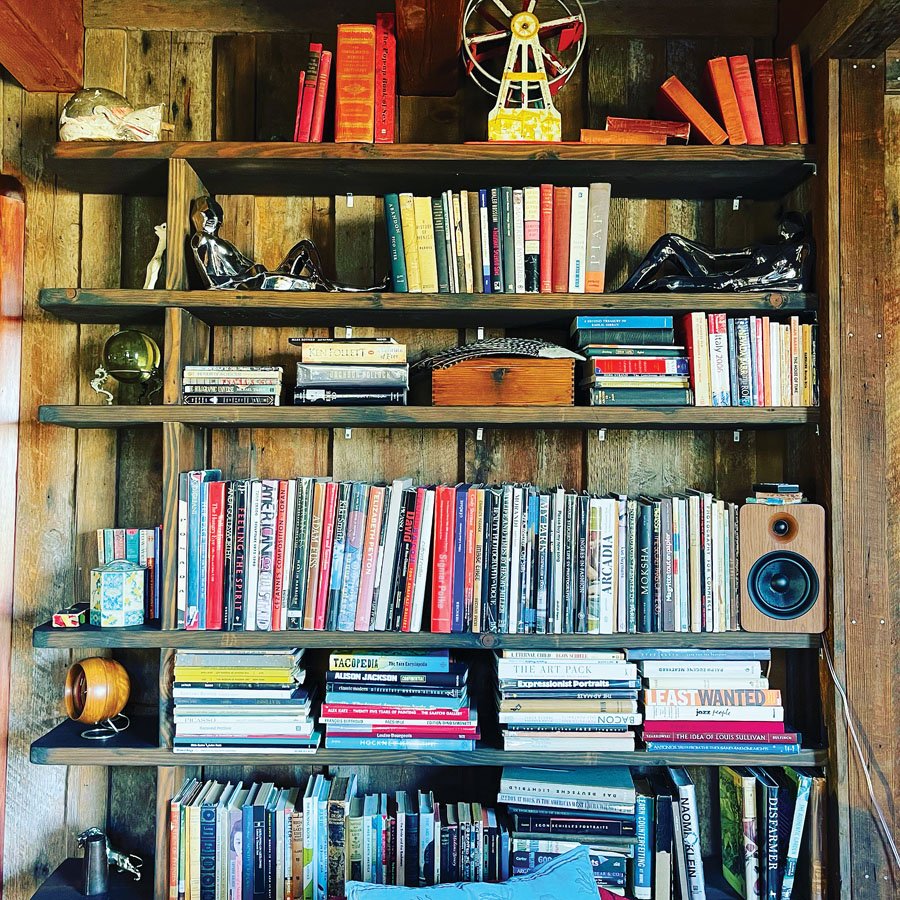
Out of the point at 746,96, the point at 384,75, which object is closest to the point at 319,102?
the point at 384,75

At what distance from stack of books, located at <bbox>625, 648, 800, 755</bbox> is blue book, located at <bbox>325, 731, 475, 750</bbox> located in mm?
395

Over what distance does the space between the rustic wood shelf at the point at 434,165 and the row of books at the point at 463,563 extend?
0.69 metres

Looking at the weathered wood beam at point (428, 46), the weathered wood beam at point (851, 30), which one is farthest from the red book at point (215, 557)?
the weathered wood beam at point (851, 30)

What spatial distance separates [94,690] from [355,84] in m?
1.41

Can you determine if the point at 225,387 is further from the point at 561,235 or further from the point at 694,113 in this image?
the point at 694,113

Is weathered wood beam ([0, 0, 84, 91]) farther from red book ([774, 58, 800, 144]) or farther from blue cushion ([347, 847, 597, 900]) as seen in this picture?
blue cushion ([347, 847, 597, 900])

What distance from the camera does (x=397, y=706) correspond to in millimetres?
1681

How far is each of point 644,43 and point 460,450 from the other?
3.56 feet

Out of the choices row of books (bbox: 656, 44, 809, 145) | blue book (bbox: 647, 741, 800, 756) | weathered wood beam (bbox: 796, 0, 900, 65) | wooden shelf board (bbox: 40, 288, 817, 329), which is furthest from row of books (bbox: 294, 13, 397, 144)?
blue book (bbox: 647, 741, 800, 756)

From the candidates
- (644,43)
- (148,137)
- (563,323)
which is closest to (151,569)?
(148,137)

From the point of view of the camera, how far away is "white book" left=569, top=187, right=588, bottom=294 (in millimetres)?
1722

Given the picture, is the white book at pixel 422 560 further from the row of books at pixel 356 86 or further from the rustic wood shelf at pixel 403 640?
the row of books at pixel 356 86

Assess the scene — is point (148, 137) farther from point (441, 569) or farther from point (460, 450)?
point (441, 569)

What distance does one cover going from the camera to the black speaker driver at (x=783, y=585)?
5.49ft
